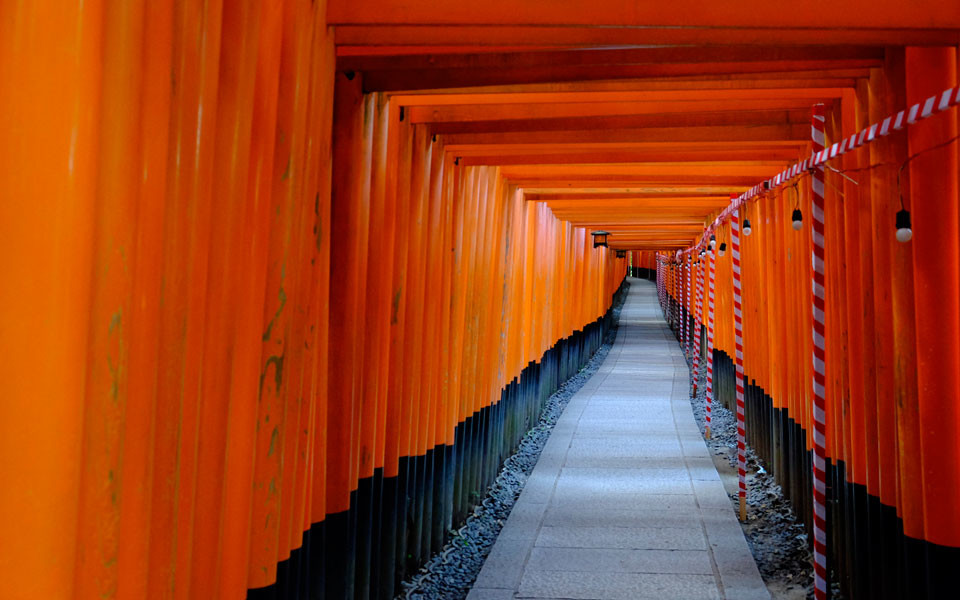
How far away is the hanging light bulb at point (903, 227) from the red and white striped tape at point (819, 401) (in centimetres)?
122

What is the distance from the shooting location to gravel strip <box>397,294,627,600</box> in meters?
5.74

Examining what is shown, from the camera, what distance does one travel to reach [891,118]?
12.8 ft

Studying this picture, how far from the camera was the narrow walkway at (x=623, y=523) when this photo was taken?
5.63 m

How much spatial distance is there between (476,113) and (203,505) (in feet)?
12.7

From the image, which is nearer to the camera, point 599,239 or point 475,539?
Result: point 475,539

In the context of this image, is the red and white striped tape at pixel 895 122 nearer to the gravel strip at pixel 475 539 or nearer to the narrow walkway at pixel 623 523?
the narrow walkway at pixel 623 523

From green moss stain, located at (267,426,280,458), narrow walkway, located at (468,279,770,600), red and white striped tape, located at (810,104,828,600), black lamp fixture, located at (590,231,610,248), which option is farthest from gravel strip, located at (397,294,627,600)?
black lamp fixture, located at (590,231,610,248)

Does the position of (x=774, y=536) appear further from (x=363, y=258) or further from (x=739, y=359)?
(x=363, y=258)

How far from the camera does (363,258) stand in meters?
→ 4.53

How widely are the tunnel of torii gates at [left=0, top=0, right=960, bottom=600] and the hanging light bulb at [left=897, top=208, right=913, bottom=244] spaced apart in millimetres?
26

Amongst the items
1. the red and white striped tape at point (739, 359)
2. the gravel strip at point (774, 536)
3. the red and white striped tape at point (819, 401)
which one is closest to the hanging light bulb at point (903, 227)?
the red and white striped tape at point (819, 401)

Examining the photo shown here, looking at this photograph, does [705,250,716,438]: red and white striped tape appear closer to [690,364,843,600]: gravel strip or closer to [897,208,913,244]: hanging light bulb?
[690,364,843,600]: gravel strip

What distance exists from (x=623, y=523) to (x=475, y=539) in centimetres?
125

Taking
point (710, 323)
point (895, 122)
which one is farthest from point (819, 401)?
point (710, 323)
